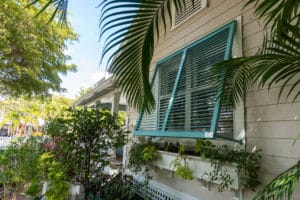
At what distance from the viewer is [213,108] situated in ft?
8.68

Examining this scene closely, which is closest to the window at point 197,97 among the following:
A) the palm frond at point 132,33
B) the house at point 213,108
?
the house at point 213,108

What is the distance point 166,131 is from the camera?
3230 mm

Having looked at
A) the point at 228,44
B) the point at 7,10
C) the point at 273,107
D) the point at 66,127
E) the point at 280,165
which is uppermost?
the point at 7,10

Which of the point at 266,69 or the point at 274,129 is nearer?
the point at 266,69

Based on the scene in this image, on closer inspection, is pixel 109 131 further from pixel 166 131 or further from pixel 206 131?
pixel 206 131

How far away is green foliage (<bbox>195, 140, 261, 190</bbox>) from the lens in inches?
86.8

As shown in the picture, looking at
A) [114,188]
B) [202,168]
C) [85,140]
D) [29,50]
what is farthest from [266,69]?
[29,50]

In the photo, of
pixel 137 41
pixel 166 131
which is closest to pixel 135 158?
pixel 166 131

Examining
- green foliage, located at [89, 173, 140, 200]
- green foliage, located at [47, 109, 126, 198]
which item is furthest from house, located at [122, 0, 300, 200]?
green foliage, located at [47, 109, 126, 198]

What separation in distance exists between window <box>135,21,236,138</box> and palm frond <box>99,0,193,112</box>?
1.43 m

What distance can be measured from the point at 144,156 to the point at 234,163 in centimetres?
172

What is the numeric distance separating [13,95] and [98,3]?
1215 cm

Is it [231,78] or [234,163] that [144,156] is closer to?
[234,163]

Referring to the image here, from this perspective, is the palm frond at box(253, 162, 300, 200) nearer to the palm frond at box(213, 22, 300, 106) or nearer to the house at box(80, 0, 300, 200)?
the palm frond at box(213, 22, 300, 106)
